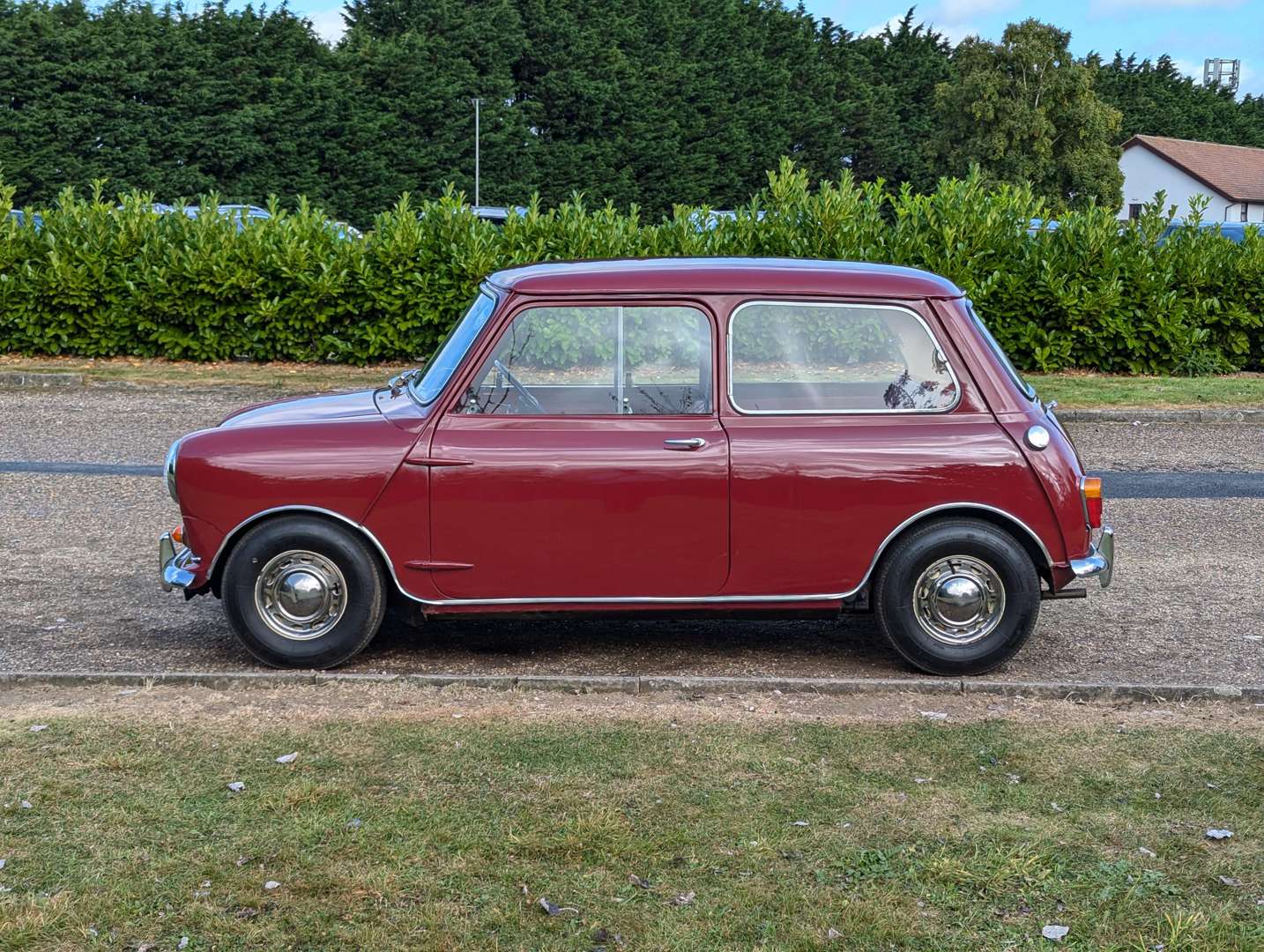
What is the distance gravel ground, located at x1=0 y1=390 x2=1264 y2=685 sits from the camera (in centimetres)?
657

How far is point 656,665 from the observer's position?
658 cm

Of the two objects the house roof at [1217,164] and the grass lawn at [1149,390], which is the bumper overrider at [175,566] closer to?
the grass lawn at [1149,390]

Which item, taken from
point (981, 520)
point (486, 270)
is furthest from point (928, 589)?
→ point (486, 270)

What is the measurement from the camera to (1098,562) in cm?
629

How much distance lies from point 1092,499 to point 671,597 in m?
1.83

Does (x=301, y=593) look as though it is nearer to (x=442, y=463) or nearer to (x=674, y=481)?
(x=442, y=463)

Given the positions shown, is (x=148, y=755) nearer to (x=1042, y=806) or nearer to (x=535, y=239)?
(x=1042, y=806)

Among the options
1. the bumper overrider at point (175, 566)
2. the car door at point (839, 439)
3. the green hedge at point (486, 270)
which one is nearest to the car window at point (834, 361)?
the car door at point (839, 439)

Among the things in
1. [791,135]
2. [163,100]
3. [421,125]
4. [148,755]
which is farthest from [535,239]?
[791,135]

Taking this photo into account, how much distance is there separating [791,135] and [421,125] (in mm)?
21513

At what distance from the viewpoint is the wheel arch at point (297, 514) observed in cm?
616

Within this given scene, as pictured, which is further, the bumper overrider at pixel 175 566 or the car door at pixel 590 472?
the bumper overrider at pixel 175 566

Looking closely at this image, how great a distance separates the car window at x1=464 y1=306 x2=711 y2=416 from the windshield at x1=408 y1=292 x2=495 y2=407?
0.57ft

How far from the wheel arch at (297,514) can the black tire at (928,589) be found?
2083mm
